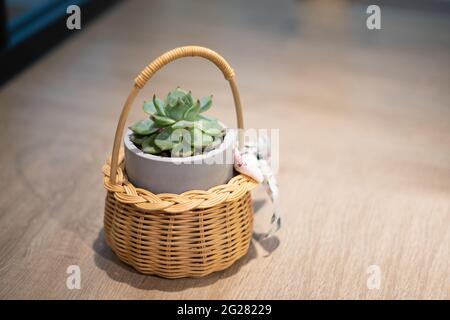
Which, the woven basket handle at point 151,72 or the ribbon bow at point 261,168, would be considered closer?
the woven basket handle at point 151,72

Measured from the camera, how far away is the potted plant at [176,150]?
135 centimetres

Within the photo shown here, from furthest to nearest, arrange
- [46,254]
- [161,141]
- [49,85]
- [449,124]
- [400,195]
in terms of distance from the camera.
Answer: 1. [49,85]
2. [449,124]
3. [400,195]
4. [46,254]
5. [161,141]

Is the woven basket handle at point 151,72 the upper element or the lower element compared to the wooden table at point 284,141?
upper

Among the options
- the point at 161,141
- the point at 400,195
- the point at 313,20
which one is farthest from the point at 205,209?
the point at 313,20

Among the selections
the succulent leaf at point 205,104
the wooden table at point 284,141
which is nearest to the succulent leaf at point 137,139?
the succulent leaf at point 205,104

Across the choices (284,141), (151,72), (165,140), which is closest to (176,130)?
(165,140)

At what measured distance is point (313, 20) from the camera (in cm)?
296

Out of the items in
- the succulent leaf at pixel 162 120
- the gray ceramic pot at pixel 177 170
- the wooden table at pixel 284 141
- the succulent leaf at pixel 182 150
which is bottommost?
the wooden table at pixel 284 141

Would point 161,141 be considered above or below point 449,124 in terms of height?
above

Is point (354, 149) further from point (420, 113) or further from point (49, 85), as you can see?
point (49, 85)

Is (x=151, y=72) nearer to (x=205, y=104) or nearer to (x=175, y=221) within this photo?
(x=205, y=104)

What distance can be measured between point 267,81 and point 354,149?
0.54 m

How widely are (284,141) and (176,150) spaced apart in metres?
0.72

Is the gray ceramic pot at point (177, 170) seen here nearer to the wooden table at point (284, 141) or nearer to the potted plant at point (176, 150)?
the potted plant at point (176, 150)
